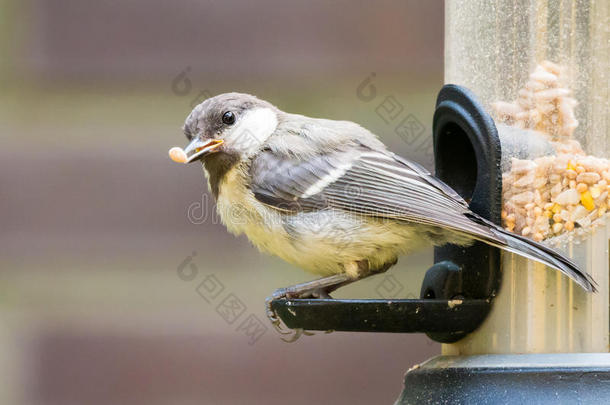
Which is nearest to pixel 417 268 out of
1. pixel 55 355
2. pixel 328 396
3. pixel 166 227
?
pixel 328 396

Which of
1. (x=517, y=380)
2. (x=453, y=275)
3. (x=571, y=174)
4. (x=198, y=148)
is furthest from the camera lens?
(x=198, y=148)

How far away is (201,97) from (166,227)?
349mm

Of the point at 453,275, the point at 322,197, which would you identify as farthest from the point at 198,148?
the point at 453,275

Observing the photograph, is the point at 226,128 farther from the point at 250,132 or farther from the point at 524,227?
the point at 524,227

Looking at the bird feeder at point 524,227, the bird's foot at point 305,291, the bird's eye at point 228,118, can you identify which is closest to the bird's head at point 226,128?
the bird's eye at point 228,118

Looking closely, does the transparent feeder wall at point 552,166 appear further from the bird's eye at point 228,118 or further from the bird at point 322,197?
the bird's eye at point 228,118

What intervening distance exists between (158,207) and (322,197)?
61cm

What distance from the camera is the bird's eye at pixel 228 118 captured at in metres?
2.62

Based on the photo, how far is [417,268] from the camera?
2.78m

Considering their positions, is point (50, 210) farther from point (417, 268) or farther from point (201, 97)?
point (417, 268)

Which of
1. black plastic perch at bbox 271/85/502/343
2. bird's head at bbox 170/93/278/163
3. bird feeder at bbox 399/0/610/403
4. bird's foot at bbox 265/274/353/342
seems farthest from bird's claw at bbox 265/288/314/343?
bird's head at bbox 170/93/278/163

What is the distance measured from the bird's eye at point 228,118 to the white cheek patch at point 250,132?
15 mm

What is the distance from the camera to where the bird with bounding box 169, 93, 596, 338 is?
2299 mm

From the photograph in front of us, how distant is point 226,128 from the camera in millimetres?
2619
